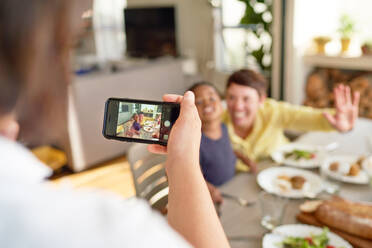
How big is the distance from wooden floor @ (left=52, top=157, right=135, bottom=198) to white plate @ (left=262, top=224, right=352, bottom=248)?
6.03 ft

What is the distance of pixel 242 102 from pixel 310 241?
2.55 feet

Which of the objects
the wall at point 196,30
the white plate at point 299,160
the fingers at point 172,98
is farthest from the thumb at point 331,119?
the wall at point 196,30

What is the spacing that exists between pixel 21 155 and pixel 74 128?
2765 mm

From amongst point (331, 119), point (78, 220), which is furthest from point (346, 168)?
point (78, 220)

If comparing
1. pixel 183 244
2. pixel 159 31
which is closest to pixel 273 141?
pixel 183 244

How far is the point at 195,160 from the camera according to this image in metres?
0.52

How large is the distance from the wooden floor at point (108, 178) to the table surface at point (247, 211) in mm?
1531

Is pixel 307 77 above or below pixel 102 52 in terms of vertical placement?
below

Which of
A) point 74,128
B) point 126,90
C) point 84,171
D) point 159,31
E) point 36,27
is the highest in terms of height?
point 159,31

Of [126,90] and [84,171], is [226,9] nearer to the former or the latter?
[126,90]

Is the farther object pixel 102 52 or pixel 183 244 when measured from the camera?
pixel 102 52

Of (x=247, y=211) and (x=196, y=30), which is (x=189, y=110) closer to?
(x=247, y=211)

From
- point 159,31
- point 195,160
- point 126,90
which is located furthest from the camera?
point 159,31

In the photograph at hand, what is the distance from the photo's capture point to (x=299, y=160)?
143cm
